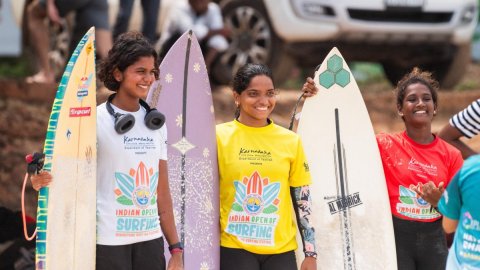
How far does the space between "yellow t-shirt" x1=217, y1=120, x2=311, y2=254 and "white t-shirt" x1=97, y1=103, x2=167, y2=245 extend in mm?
578

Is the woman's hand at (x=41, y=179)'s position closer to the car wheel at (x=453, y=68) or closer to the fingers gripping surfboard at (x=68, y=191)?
the fingers gripping surfboard at (x=68, y=191)

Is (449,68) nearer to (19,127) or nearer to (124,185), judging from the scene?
(19,127)

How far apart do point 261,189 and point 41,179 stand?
1057 millimetres

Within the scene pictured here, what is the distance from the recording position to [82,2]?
742 centimetres

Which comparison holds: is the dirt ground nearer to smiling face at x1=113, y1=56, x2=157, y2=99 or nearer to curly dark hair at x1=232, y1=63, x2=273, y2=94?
curly dark hair at x1=232, y1=63, x2=273, y2=94

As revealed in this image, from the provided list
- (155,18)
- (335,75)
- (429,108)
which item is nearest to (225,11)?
(155,18)

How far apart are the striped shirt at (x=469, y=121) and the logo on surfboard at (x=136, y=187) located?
194 cm

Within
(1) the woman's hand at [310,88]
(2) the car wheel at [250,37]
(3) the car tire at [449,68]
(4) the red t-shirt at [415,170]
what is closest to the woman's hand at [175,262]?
(4) the red t-shirt at [415,170]

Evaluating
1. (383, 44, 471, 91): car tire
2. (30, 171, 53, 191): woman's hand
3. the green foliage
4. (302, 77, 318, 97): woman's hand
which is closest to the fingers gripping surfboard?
(30, 171, 53, 191): woman's hand

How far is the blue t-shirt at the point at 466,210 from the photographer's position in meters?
A: 3.88

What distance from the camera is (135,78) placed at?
4.39 m

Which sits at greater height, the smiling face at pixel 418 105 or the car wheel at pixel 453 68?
the car wheel at pixel 453 68

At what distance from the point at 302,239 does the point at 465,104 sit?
5.63 meters

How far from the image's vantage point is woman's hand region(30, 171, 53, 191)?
171 inches
